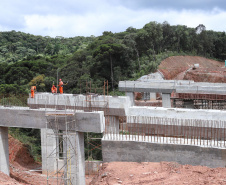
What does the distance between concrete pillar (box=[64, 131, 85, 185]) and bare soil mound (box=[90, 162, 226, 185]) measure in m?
1.35

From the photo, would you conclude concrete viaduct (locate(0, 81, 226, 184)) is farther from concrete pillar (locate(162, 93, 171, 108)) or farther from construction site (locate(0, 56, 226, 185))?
concrete pillar (locate(162, 93, 171, 108))

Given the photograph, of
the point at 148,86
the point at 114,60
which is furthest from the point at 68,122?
the point at 114,60

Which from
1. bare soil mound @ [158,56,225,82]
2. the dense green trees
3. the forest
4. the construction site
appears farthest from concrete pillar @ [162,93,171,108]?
the dense green trees

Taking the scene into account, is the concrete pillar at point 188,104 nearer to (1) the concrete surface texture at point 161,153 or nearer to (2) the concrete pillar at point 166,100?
(2) the concrete pillar at point 166,100

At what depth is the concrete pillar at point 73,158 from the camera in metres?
13.9

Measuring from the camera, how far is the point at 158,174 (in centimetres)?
1204

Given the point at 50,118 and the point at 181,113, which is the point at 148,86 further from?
the point at 50,118

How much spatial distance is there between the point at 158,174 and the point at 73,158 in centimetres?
434

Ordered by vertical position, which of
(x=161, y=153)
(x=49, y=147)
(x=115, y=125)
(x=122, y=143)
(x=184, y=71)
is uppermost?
(x=184, y=71)

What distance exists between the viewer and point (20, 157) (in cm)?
2236

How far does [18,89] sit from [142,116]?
22.3 metres

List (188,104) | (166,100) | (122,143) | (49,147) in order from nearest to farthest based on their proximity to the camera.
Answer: (122,143)
(49,147)
(166,100)
(188,104)

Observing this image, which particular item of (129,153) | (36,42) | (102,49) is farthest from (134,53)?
(36,42)

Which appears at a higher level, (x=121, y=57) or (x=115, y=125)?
(x=121, y=57)
